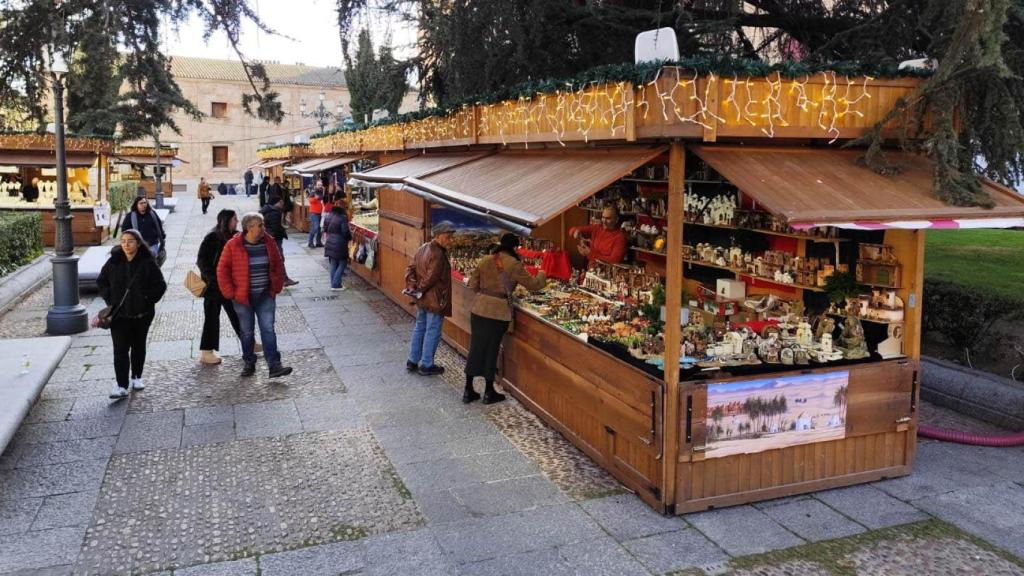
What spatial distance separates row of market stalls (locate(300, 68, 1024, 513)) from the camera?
5.58 meters

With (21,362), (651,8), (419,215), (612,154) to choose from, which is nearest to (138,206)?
(419,215)

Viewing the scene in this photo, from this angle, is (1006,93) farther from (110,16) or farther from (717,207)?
(110,16)

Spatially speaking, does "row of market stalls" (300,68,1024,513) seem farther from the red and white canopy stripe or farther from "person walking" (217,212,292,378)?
"person walking" (217,212,292,378)

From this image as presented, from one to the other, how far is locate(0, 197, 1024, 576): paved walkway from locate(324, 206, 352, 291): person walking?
681 centimetres

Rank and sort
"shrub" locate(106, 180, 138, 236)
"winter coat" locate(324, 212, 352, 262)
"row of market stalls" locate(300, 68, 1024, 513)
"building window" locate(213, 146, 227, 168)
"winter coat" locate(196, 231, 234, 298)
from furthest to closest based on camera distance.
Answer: "building window" locate(213, 146, 227, 168) → "shrub" locate(106, 180, 138, 236) → "winter coat" locate(324, 212, 352, 262) → "winter coat" locate(196, 231, 234, 298) → "row of market stalls" locate(300, 68, 1024, 513)

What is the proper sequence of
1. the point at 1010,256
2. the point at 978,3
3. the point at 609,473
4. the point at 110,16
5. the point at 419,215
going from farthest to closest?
the point at 1010,256
the point at 419,215
the point at 110,16
the point at 609,473
the point at 978,3

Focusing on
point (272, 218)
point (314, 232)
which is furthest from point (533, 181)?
point (314, 232)

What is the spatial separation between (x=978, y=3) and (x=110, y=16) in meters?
8.35

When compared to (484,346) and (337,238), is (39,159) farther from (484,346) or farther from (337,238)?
(484,346)

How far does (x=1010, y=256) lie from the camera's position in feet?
44.1

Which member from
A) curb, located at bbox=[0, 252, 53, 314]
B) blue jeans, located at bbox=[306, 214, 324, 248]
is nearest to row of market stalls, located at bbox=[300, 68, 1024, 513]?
curb, located at bbox=[0, 252, 53, 314]

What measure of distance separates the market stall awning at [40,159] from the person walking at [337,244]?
10234mm

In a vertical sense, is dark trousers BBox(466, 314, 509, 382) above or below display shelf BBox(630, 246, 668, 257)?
below

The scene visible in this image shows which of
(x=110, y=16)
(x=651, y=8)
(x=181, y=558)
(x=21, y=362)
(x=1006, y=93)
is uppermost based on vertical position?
(x=651, y=8)
